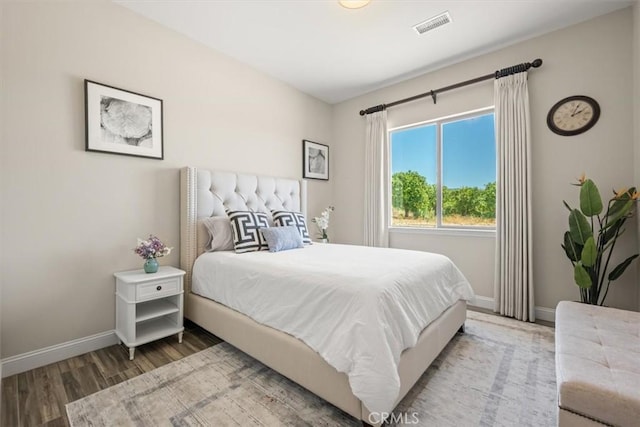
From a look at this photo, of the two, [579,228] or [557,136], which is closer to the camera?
[579,228]

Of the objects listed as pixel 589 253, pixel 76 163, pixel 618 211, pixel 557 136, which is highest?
pixel 557 136

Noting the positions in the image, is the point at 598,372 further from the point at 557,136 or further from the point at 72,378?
the point at 72,378

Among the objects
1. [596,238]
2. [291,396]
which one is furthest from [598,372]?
[596,238]

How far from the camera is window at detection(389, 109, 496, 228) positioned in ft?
10.7

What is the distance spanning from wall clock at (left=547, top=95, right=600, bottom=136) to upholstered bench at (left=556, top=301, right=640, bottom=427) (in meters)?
1.90

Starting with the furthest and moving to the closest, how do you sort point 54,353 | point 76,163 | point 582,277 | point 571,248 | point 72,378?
point 571,248 < point 582,277 < point 76,163 < point 54,353 < point 72,378

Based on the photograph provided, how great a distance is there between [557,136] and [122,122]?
4.07 metres

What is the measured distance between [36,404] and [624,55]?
505 centimetres

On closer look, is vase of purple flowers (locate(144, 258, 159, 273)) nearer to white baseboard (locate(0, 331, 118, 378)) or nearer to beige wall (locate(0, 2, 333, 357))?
beige wall (locate(0, 2, 333, 357))

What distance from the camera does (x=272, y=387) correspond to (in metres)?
1.73

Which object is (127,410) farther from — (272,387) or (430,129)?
(430,129)

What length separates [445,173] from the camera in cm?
354

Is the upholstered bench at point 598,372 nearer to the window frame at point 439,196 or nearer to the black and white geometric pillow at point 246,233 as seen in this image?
the window frame at point 439,196

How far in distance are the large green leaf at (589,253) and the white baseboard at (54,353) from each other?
392 cm
